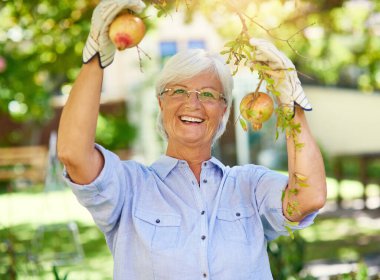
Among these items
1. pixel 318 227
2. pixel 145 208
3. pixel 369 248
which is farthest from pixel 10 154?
pixel 145 208

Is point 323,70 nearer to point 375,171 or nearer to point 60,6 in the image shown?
point 375,171

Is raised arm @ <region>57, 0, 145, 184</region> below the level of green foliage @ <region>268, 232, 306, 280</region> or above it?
above

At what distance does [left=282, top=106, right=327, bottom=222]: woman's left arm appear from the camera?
211 centimetres

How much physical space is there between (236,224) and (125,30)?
0.75m

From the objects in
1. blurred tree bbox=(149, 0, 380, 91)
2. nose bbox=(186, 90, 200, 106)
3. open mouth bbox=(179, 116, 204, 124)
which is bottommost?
open mouth bbox=(179, 116, 204, 124)

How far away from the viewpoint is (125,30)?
1831 millimetres

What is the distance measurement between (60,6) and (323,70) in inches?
393

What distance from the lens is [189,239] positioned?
7.18ft

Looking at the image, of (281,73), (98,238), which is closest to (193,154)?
(281,73)

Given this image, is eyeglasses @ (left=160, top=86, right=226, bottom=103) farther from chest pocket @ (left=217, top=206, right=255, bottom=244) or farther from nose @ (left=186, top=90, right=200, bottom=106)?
chest pocket @ (left=217, top=206, right=255, bottom=244)

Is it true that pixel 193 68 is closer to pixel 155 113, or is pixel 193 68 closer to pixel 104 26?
pixel 104 26

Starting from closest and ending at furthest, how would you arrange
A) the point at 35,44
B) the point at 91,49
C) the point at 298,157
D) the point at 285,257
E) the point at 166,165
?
the point at 91,49, the point at 298,157, the point at 166,165, the point at 285,257, the point at 35,44

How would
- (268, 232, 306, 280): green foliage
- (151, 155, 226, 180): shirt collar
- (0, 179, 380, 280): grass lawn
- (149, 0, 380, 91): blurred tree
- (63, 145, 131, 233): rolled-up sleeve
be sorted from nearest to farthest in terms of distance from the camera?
(63, 145, 131, 233): rolled-up sleeve, (151, 155, 226, 180): shirt collar, (268, 232, 306, 280): green foliage, (149, 0, 380, 91): blurred tree, (0, 179, 380, 280): grass lawn

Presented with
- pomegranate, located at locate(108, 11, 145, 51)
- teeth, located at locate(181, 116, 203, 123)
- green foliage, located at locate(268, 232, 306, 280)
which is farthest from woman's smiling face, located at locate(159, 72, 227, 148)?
green foliage, located at locate(268, 232, 306, 280)
